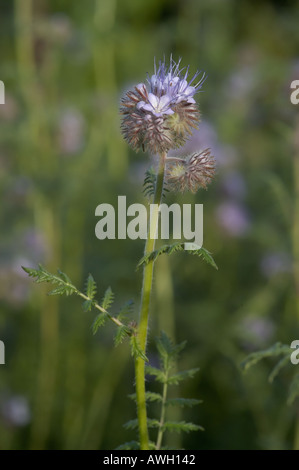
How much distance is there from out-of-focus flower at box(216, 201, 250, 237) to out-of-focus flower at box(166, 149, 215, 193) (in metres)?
2.06

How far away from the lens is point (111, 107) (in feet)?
11.9

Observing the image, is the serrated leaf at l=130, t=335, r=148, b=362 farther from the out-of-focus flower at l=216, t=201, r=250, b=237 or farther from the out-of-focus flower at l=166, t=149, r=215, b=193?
the out-of-focus flower at l=216, t=201, r=250, b=237

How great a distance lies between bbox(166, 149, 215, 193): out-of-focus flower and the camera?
1.39 m

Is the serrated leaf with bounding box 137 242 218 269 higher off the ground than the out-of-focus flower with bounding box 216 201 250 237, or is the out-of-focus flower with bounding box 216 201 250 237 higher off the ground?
the out-of-focus flower with bounding box 216 201 250 237

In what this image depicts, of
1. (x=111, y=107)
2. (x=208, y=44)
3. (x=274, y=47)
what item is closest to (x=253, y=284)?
(x=111, y=107)

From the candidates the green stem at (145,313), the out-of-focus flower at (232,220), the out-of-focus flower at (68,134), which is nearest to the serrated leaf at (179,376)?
the green stem at (145,313)

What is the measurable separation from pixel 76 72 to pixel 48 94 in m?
2.84

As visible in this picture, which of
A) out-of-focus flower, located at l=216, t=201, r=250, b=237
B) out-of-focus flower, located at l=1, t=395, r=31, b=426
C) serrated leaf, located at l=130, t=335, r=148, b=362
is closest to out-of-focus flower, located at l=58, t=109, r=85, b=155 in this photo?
out-of-focus flower, located at l=216, t=201, r=250, b=237

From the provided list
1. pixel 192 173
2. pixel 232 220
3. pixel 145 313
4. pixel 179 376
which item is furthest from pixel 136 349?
pixel 232 220

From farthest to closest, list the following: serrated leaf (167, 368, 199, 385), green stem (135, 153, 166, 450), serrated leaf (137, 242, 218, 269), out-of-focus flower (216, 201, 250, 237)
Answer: out-of-focus flower (216, 201, 250, 237), serrated leaf (167, 368, 199, 385), green stem (135, 153, 166, 450), serrated leaf (137, 242, 218, 269)

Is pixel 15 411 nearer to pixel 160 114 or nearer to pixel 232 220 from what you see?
pixel 232 220

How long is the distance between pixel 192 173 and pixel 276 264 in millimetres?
1732

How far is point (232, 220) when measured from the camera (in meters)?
3.48
